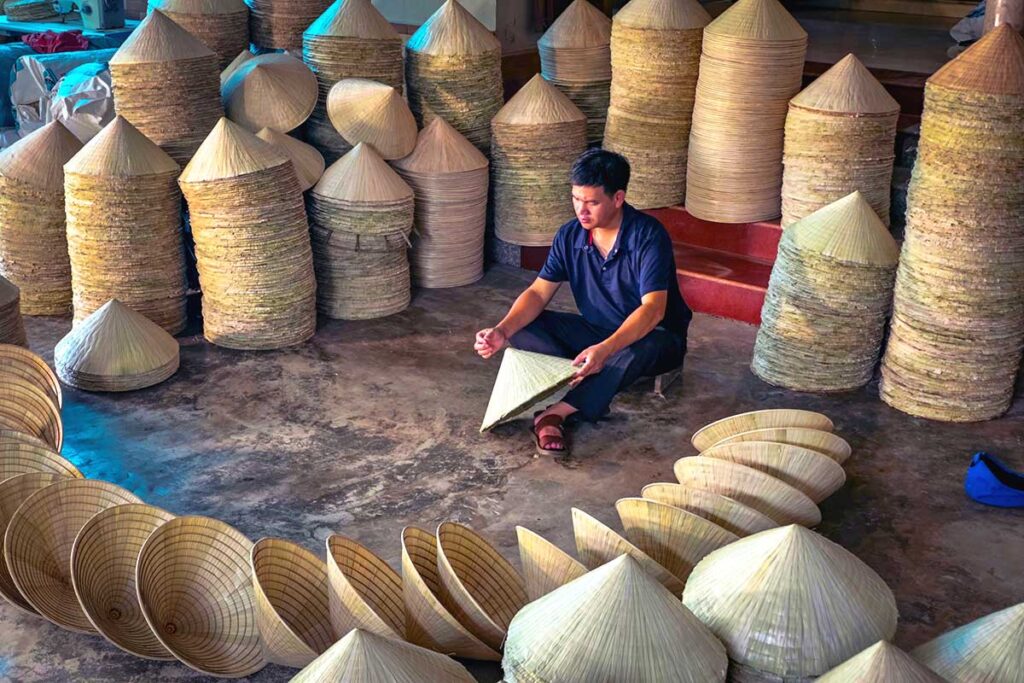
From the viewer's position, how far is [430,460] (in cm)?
371

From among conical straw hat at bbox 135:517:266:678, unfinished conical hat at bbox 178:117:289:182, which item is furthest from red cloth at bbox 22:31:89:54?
conical straw hat at bbox 135:517:266:678

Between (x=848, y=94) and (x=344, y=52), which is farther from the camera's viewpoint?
(x=344, y=52)

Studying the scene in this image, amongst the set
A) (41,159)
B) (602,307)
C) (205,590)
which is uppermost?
(41,159)

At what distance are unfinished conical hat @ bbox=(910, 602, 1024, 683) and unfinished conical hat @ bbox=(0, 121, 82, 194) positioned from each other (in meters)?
3.84

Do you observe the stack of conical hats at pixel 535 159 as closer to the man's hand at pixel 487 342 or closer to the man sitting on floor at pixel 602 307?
the man sitting on floor at pixel 602 307

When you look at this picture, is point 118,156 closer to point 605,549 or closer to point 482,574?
point 482,574

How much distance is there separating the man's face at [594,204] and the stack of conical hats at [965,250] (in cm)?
106

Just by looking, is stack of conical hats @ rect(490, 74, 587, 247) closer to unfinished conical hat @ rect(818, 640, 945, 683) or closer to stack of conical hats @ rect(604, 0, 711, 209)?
stack of conical hats @ rect(604, 0, 711, 209)

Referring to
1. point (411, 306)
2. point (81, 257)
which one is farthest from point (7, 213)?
point (411, 306)

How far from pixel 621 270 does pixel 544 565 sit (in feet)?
5.14

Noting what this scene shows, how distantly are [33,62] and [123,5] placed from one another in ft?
4.63

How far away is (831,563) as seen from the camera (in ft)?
7.36

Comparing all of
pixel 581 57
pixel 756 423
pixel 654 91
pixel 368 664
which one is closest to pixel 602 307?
pixel 756 423

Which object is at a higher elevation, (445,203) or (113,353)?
(445,203)
